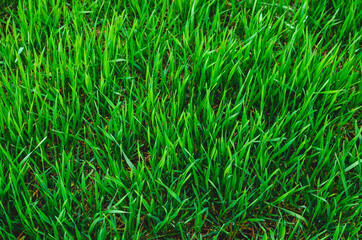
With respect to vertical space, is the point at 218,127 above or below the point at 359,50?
below

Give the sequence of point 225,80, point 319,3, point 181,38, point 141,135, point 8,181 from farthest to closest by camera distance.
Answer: point 319,3, point 181,38, point 225,80, point 141,135, point 8,181

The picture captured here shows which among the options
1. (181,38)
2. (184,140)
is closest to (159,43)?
(181,38)

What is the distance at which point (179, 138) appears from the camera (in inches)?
48.1

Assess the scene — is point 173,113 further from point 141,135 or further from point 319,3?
point 319,3

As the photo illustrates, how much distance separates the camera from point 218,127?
1322 mm

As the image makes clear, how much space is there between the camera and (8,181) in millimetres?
1237

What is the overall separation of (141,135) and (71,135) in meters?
0.26

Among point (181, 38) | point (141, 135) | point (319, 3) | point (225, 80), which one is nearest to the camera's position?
point (141, 135)

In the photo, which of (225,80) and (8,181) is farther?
(225,80)

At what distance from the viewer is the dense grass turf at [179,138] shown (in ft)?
3.95

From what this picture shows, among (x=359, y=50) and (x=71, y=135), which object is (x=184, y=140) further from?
(x=359, y=50)

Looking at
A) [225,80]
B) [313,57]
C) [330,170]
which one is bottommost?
[330,170]

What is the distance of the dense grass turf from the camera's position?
120cm

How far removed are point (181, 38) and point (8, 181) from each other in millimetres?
903
